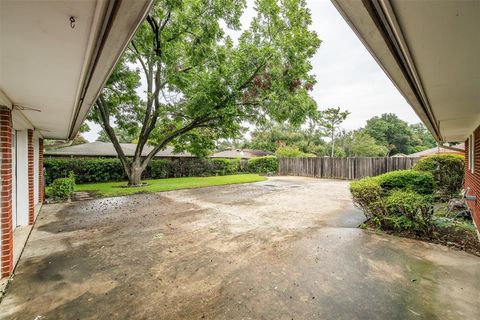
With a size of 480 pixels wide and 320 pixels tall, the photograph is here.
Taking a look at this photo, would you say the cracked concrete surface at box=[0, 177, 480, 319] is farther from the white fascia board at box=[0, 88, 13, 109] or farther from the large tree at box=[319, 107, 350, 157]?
the large tree at box=[319, 107, 350, 157]

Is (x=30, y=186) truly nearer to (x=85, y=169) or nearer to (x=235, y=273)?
(x=235, y=273)

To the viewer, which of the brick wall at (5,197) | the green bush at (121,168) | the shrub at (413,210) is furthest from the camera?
the green bush at (121,168)

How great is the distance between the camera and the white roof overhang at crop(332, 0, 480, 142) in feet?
4.22

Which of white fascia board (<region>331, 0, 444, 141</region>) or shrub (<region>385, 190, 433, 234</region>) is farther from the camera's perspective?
shrub (<region>385, 190, 433, 234</region>)

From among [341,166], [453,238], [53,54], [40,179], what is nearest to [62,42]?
[53,54]

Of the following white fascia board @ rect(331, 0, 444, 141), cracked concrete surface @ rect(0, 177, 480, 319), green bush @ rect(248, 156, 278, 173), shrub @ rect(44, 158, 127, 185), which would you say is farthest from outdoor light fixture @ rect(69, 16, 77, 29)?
green bush @ rect(248, 156, 278, 173)

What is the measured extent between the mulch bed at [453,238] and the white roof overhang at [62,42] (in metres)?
5.95

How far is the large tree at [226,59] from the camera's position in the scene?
10.2m

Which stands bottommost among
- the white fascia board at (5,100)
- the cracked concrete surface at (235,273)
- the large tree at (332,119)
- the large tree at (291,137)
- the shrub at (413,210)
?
the cracked concrete surface at (235,273)

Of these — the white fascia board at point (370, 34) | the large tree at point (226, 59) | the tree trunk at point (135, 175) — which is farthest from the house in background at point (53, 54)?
the tree trunk at point (135, 175)

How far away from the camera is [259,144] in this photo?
41188mm

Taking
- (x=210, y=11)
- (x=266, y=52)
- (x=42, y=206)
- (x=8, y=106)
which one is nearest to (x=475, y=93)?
(x=8, y=106)

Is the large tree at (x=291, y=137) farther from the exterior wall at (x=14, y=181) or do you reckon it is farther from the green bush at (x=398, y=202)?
the exterior wall at (x=14, y=181)

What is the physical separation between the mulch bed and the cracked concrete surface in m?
0.29
